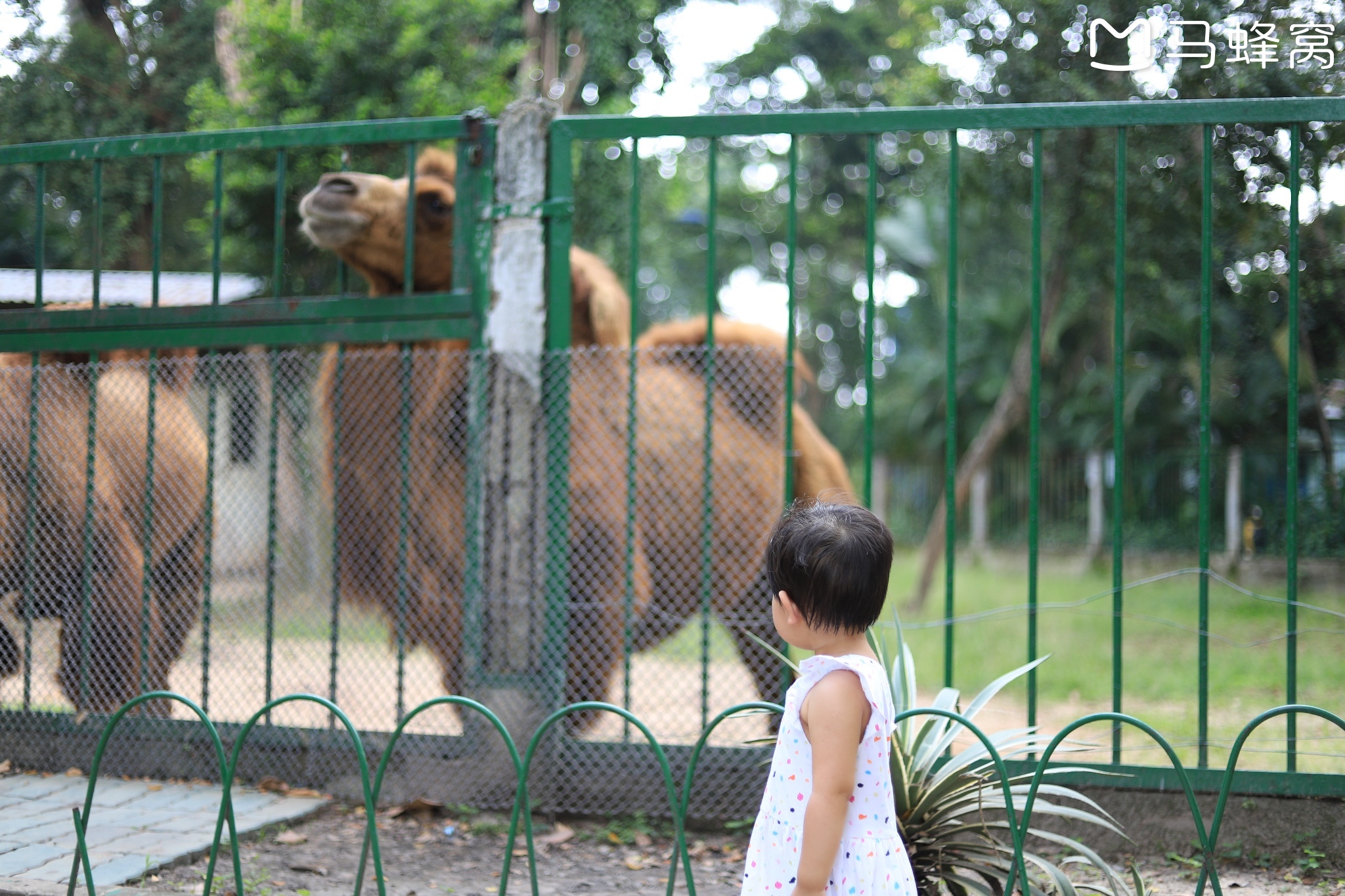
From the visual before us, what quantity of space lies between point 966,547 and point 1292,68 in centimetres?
1250

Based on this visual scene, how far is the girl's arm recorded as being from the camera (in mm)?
1740

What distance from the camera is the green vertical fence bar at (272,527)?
384cm

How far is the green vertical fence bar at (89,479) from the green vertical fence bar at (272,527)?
2.12ft

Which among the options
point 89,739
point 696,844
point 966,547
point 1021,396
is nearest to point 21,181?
point 89,739

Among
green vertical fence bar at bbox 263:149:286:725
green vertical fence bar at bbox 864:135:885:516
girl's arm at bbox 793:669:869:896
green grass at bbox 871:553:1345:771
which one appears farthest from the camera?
green grass at bbox 871:553:1345:771

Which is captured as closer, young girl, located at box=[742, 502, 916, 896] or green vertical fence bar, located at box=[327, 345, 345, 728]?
young girl, located at box=[742, 502, 916, 896]

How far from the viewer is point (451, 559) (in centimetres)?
409

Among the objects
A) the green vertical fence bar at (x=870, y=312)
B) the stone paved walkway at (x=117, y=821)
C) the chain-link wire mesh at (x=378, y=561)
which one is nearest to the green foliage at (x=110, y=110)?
the chain-link wire mesh at (x=378, y=561)

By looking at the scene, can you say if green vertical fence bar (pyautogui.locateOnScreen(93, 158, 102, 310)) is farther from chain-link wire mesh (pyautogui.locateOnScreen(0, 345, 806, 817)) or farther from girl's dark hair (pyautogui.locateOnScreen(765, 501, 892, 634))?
girl's dark hair (pyautogui.locateOnScreen(765, 501, 892, 634))

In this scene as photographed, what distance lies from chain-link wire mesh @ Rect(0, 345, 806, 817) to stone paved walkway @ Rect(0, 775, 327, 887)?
0.44 feet

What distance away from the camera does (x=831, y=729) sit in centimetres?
177

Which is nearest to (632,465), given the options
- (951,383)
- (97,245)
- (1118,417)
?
(951,383)

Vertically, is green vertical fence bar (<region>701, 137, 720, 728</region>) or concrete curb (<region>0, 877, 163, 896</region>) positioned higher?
green vertical fence bar (<region>701, 137, 720, 728</region>)

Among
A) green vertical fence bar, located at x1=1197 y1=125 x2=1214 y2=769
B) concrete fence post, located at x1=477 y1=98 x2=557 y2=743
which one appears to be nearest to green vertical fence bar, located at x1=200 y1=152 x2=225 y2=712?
concrete fence post, located at x1=477 y1=98 x2=557 y2=743
